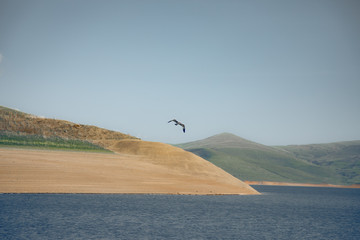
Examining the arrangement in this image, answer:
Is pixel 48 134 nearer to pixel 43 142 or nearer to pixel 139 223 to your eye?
pixel 43 142

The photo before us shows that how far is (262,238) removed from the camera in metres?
45.4

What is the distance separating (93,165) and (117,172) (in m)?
6.37

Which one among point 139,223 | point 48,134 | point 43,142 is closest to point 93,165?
point 43,142

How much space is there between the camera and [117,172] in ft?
326

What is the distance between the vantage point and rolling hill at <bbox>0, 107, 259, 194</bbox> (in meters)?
84.3

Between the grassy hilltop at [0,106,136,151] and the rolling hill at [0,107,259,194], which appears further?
the grassy hilltop at [0,106,136,151]

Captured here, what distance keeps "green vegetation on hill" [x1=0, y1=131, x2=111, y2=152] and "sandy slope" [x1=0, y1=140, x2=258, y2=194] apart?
589 cm

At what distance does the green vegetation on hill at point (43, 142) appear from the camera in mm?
107750

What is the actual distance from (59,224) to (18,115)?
9523cm

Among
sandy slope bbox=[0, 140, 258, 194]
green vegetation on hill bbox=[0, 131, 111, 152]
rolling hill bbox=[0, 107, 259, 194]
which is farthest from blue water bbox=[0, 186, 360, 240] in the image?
green vegetation on hill bbox=[0, 131, 111, 152]

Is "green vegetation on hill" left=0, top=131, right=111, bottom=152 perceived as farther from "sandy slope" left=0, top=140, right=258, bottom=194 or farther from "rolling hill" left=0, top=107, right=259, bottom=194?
"sandy slope" left=0, top=140, right=258, bottom=194

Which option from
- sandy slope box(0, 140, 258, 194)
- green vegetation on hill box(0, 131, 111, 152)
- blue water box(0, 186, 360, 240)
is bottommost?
blue water box(0, 186, 360, 240)

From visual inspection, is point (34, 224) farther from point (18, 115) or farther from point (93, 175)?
point (18, 115)

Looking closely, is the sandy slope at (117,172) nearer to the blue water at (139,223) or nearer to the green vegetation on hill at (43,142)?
the green vegetation on hill at (43,142)
